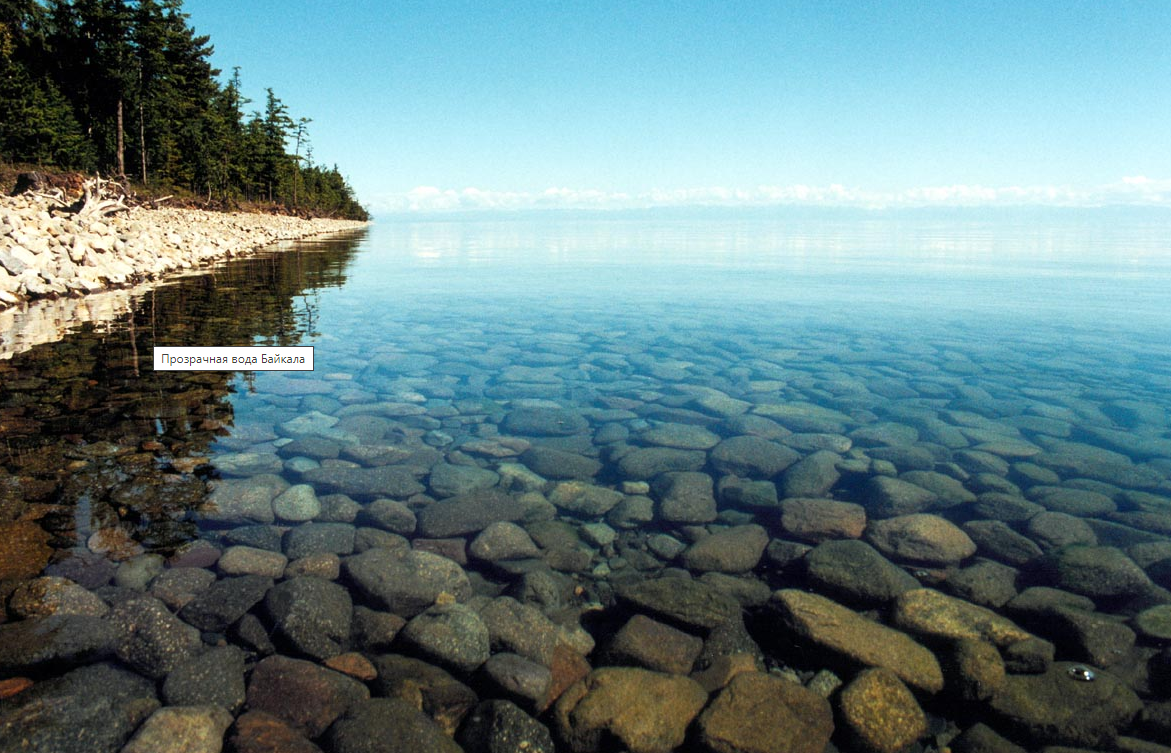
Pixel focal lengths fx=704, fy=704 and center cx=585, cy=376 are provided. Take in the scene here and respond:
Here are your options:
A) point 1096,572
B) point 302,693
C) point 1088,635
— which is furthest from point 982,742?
point 302,693

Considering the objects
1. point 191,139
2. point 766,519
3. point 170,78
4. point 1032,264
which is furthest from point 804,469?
point 191,139

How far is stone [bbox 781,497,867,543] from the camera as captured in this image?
259 inches

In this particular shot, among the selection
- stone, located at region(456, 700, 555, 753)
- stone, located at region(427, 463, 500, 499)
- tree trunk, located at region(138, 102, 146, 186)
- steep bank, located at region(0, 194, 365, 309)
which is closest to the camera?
stone, located at region(456, 700, 555, 753)

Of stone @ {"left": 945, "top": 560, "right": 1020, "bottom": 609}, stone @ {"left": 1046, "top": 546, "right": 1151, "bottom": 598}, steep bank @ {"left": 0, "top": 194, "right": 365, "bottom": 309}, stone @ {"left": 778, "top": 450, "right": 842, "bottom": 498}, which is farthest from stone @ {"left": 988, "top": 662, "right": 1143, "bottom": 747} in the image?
steep bank @ {"left": 0, "top": 194, "right": 365, "bottom": 309}

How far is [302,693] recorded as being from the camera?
421cm

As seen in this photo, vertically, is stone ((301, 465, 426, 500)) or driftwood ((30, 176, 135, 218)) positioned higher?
driftwood ((30, 176, 135, 218))

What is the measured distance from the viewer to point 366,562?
5.68 metres

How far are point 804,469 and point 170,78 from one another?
65.9 m

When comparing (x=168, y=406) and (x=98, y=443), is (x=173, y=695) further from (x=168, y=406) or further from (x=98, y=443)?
(x=168, y=406)

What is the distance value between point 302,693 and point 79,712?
3.79 ft

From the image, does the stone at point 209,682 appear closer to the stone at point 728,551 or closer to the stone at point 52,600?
the stone at point 52,600

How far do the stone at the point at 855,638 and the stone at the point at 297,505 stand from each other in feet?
14.2

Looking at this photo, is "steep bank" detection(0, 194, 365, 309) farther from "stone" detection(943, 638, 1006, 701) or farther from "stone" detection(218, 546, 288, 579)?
"stone" detection(943, 638, 1006, 701)

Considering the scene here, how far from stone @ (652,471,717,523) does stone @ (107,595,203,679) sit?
4146 mm
